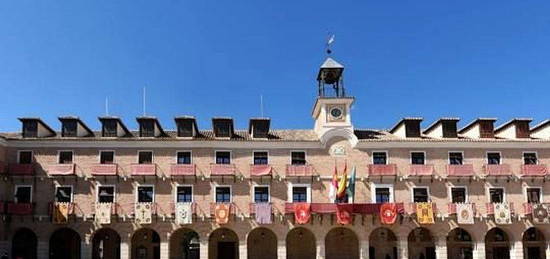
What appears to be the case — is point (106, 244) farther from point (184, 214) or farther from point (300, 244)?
point (300, 244)

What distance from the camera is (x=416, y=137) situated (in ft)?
159

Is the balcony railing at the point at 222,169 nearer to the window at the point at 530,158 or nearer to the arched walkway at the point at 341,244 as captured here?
the arched walkway at the point at 341,244

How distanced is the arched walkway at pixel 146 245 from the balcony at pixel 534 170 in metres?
29.8

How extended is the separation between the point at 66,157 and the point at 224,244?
14334 mm

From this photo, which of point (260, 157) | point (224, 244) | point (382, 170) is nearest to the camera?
point (382, 170)

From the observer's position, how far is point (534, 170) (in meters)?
46.5

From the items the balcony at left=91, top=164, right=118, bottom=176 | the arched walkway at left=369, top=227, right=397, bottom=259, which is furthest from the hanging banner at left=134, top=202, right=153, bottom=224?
the arched walkway at left=369, top=227, right=397, bottom=259

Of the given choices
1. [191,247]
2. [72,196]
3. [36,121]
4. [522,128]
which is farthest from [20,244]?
[522,128]

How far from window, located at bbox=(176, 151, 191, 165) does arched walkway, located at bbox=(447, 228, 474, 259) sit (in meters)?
22.3

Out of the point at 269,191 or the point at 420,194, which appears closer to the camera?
the point at 269,191

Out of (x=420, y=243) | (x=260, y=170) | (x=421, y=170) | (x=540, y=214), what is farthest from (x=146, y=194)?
(x=540, y=214)

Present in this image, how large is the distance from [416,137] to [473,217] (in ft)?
25.7

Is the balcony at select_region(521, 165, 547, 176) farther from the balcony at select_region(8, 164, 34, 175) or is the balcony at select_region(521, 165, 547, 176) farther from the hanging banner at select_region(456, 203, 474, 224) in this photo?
the balcony at select_region(8, 164, 34, 175)

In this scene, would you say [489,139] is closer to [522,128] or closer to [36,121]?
[522,128]
